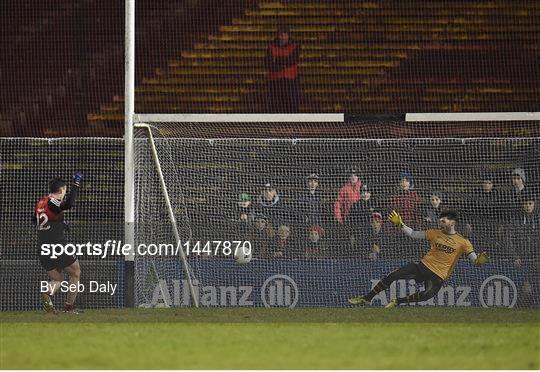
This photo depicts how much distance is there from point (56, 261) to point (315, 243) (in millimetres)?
3684

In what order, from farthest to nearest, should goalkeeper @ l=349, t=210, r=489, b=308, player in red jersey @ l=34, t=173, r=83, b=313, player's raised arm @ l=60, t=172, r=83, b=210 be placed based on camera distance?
goalkeeper @ l=349, t=210, r=489, b=308, player in red jersey @ l=34, t=173, r=83, b=313, player's raised arm @ l=60, t=172, r=83, b=210

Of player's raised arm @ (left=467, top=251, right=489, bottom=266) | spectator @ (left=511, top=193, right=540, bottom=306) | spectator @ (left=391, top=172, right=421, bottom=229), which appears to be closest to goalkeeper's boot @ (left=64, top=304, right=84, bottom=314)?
spectator @ (left=391, top=172, right=421, bottom=229)

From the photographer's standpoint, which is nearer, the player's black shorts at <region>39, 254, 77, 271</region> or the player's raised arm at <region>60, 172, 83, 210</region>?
the player's raised arm at <region>60, 172, 83, 210</region>

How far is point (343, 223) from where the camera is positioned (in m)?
18.0

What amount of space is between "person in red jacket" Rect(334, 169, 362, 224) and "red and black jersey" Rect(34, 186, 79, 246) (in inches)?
155

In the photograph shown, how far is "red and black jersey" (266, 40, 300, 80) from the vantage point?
22.5m

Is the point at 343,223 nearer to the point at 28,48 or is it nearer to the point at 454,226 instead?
the point at 454,226

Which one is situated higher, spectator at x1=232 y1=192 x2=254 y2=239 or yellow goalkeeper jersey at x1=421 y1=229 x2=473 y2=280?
spectator at x1=232 y1=192 x2=254 y2=239

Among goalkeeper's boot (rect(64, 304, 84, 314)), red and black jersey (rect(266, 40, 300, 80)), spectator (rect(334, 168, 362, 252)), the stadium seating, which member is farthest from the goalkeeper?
red and black jersey (rect(266, 40, 300, 80))

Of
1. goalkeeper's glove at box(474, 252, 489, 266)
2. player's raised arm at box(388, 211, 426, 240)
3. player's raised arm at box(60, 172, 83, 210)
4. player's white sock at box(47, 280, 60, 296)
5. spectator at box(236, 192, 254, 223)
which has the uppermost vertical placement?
player's raised arm at box(60, 172, 83, 210)

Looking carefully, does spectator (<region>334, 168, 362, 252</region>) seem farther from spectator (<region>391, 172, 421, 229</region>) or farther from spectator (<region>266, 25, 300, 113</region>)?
spectator (<region>266, 25, 300, 113</region>)

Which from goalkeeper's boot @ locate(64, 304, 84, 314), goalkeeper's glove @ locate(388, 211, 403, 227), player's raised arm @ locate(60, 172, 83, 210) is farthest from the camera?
goalkeeper's glove @ locate(388, 211, 403, 227)

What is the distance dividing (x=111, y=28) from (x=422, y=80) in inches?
231

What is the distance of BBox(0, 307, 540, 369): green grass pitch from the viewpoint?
11039 mm
